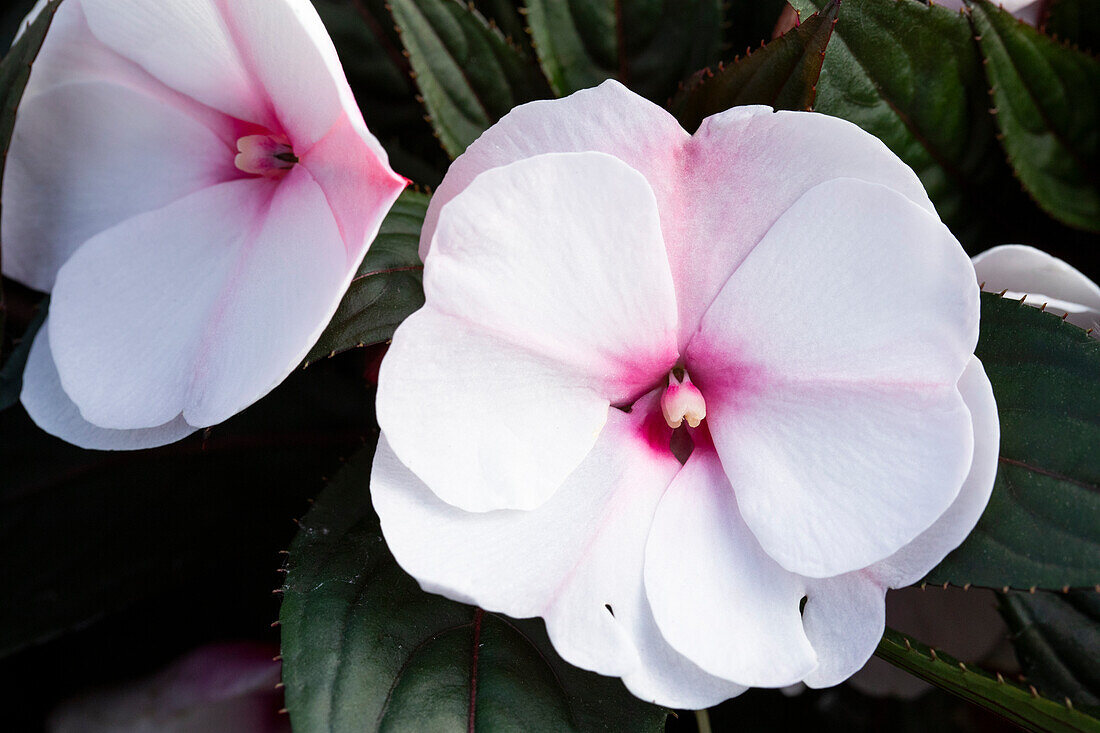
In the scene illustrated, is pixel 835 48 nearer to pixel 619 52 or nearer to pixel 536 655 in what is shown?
pixel 619 52

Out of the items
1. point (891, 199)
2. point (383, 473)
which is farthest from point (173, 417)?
point (891, 199)

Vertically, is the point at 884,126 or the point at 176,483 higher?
the point at 884,126

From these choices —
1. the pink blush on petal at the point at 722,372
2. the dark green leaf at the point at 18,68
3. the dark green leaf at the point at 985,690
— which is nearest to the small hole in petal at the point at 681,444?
the pink blush on petal at the point at 722,372

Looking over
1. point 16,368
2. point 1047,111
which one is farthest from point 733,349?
Result: point 16,368

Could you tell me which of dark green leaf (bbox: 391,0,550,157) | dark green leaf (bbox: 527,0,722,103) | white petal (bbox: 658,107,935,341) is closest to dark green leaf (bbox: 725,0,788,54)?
dark green leaf (bbox: 527,0,722,103)

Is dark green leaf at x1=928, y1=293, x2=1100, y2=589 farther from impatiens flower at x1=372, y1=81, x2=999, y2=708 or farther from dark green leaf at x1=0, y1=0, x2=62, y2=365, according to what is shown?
dark green leaf at x1=0, y1=0, x2=62, y2=365

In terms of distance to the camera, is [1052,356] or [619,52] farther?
[619,52]

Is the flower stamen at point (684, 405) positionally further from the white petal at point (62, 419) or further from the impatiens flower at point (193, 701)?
the impatiens flower at point (193, 701)
